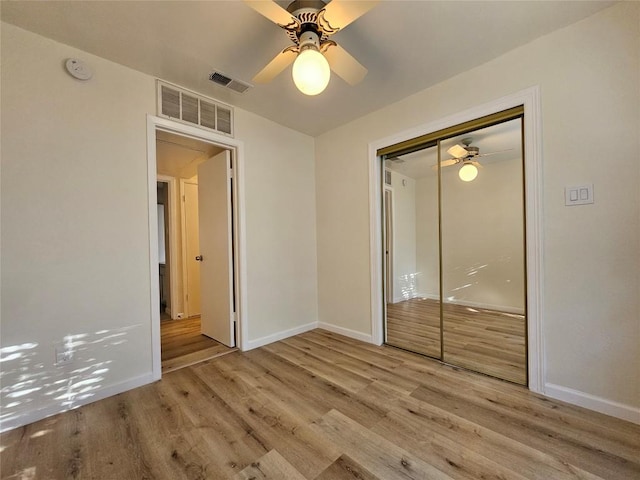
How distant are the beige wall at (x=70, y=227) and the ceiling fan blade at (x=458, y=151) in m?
2.80

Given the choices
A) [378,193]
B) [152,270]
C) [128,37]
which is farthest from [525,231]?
[128,37]

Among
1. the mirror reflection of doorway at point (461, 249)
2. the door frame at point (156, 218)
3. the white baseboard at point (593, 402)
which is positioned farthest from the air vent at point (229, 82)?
the white baseboard at point (593, 402)

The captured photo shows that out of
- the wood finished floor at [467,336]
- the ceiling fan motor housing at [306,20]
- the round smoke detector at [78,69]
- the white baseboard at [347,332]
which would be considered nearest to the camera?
the ceiling fan motor housing at [306,20]

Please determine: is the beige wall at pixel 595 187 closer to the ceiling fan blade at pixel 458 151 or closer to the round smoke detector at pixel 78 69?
the ceiling fan blade at pixel 458 151

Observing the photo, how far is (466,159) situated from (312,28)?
6.83ft

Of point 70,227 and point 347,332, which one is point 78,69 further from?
point 347,332

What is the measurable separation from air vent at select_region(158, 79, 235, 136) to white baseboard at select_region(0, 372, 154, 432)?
2226 mm

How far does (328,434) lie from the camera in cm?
155

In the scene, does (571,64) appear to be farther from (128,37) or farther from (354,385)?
(128,37)

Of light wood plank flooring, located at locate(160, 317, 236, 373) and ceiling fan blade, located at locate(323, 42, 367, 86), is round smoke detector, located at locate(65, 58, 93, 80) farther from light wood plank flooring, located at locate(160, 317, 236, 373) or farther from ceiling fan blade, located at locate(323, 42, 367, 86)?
light wood plank flooring, located at locate(160, 317, 236, 373)

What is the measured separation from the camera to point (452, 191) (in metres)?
2.96

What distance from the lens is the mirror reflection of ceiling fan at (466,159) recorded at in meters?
2.65

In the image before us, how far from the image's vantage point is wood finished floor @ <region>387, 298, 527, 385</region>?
236cm

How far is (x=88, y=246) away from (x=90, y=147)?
2.42 ft
